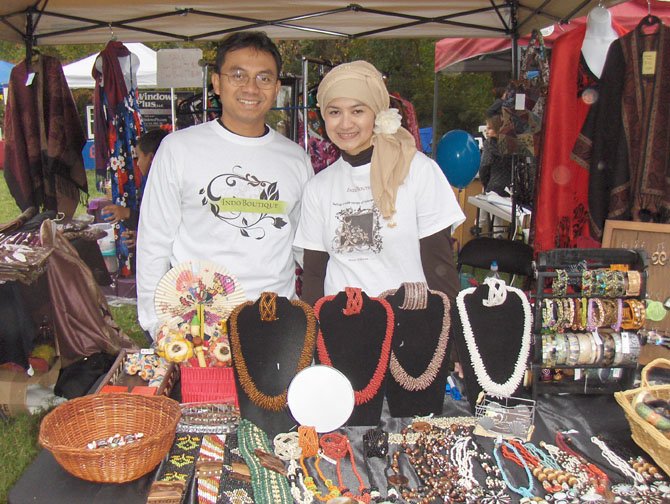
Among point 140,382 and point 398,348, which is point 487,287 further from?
point 140,382

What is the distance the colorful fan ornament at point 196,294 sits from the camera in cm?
181

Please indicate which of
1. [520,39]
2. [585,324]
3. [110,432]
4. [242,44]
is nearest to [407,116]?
[520,39]

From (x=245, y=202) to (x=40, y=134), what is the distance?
2.93 metres

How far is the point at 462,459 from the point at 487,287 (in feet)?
1.77

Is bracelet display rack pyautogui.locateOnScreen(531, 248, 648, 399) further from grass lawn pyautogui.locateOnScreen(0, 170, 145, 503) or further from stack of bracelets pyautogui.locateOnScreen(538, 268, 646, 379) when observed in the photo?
grass lawn pyautogui.locateOnScreen(0, 170, 145, 503)

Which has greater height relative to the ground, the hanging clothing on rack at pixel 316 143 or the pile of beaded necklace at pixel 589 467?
the hanging clothing on rack at pixel 316 143

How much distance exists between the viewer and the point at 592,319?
188 cm

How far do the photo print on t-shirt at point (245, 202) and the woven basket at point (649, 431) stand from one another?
1294 mm

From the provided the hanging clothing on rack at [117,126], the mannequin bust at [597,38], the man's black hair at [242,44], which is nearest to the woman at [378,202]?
the man's black hair at [242,44]

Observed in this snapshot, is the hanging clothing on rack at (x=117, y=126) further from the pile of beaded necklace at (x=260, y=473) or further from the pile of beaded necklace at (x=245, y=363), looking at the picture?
the pile of beaded necklace at (x=260, y=473)

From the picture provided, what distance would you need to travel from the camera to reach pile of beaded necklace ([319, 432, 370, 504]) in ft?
4.66

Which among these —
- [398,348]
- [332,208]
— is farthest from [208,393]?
[332,208]

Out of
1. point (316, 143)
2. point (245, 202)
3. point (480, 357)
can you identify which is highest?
point (316, 143)

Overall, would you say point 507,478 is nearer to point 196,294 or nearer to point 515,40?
point 196,294
